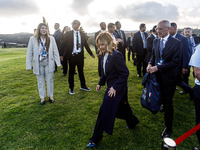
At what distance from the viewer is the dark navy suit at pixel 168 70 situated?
9.04 ft

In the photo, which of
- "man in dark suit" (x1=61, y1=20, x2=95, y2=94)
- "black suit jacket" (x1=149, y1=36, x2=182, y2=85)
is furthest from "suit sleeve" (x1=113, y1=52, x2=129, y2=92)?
"man in dark suit" (x1=61, y1=20, x2=95, y2=94)

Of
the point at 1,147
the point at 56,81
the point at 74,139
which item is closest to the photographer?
the point at 1,147

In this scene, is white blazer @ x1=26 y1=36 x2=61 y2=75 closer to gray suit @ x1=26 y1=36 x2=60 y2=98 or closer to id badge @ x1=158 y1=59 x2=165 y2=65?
gray suit @ x1=26 y1=36 x2=60 y2=98

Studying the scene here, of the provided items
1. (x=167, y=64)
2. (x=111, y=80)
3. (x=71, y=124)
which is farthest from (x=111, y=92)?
(x=71, y=124)

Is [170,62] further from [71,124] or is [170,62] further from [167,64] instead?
[71,124]

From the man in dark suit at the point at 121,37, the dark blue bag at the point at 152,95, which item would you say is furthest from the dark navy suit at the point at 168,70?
the man in dark suit at the point at 121,37

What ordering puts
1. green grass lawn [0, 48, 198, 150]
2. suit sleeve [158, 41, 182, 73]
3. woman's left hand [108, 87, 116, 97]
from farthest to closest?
green grass lawn [0, 48, 198, 150] → suit sleeve [158, 41, 182, 73] → woman's left hand [108, 87, 116, 97]

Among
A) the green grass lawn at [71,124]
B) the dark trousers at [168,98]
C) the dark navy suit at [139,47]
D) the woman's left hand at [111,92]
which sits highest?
the dark navy suit at [139,47]

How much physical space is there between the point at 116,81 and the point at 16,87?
5587 millimetres

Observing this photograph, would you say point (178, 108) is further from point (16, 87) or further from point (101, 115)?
point (16, 87)

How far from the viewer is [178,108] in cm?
444

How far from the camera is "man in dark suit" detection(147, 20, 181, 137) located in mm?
2758

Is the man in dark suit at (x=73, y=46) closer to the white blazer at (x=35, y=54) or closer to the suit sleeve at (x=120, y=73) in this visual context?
the white blazer at (x=35, y=54)

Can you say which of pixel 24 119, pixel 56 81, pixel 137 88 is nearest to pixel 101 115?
pixel 24 119
